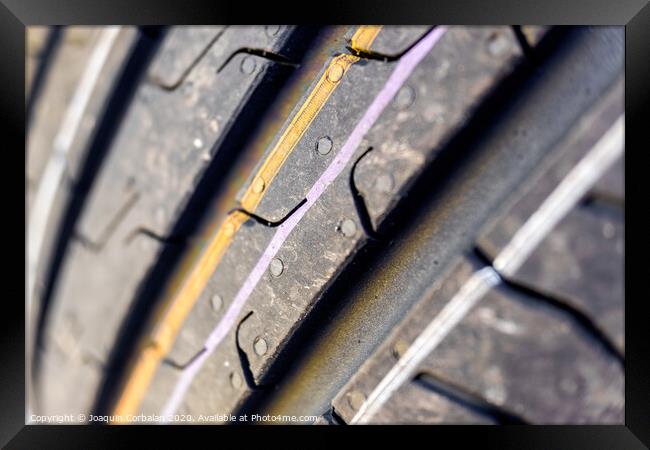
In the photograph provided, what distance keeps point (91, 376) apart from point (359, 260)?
1.67 ft

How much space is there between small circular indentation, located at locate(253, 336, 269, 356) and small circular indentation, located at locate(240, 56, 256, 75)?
320mm

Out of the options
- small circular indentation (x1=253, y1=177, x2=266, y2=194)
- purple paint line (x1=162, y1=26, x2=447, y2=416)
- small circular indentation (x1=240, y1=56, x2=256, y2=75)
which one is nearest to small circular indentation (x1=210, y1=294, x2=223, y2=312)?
purple paint line (x1=162, y1=26, x2=447, y2=416)

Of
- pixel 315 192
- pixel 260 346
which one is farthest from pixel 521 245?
pixel 260 346

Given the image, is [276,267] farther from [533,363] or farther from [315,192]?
[533,363]

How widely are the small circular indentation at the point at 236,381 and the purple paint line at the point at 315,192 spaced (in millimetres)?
46

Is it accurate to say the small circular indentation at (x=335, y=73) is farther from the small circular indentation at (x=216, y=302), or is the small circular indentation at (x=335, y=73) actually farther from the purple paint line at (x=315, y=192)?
the small circular indentation at (x=216, y=302)

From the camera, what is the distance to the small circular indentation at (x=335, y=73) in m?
0.57

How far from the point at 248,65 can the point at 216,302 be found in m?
0.30

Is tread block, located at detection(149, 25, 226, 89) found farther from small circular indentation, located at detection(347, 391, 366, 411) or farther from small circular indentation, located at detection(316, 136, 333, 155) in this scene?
small circular indentation, located at detection(347, 391, 366, 411)

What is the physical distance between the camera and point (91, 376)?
2.60ft

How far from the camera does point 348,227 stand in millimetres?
531

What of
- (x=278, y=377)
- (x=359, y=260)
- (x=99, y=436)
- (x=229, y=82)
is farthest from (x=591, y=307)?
(x=99, y=436)
